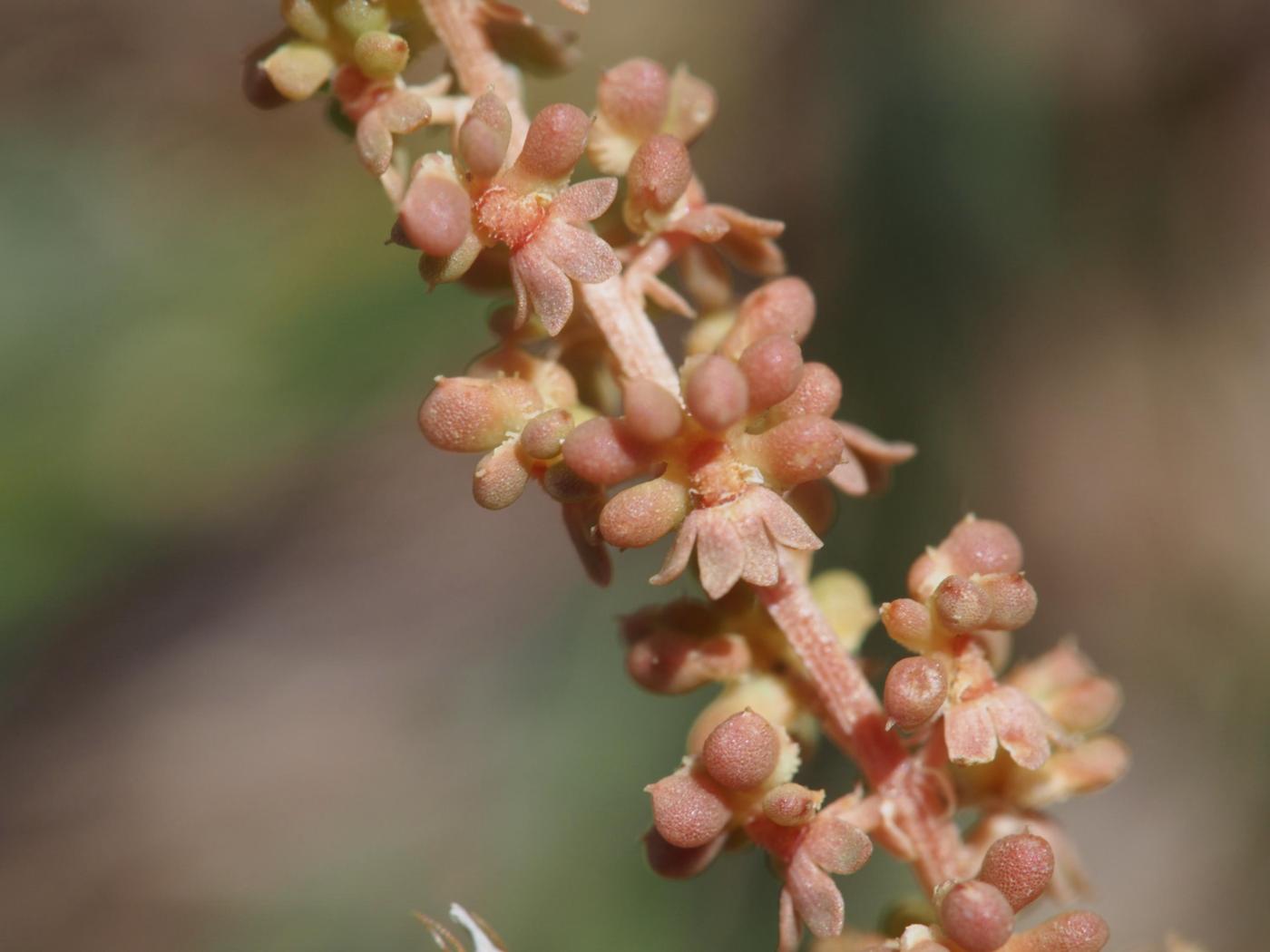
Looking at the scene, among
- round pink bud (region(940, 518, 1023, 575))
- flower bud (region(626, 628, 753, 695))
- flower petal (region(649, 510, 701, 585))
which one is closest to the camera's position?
flower petal (region(649, 510, 701, 585))

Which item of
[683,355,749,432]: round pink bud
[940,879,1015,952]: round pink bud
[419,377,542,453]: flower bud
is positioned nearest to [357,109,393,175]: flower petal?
[419,377,542,453]: flower bud

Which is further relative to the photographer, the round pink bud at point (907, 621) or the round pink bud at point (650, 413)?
the round pink bud at point (907, 621)

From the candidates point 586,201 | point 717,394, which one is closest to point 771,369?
point 717,394

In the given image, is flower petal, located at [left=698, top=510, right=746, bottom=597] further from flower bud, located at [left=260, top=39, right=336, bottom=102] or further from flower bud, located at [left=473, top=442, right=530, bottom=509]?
flower bud, located at [left=260, top=39, right=336, bottom=102]

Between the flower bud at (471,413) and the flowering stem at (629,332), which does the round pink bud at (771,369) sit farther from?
the flower bud at (471,413)

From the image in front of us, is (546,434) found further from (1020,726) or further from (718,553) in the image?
(1020,726)

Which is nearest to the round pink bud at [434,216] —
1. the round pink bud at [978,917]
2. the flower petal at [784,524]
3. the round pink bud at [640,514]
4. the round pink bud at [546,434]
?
the round pink bud at [546,434]

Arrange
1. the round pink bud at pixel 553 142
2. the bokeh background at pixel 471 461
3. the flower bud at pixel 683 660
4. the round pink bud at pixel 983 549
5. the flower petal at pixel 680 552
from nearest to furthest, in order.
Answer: the flower petal at pixel 680 552
the round pink bud at pixel 553 142
the round pink bud at pixel 983 549
the flower bud at pixel 683 660
the bokeh background at pixel 471 461
